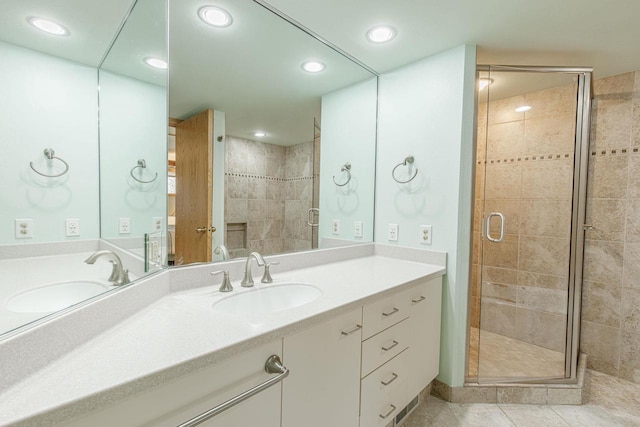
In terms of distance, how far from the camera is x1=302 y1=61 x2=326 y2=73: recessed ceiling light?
1828 mm

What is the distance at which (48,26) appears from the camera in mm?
630

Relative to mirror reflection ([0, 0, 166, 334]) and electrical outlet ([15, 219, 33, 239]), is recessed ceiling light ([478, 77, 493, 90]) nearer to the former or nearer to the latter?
mirror reflection ([0, 0, 166, 334])

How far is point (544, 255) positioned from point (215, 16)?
272 centimetres

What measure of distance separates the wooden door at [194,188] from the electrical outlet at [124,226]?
0.72 feet

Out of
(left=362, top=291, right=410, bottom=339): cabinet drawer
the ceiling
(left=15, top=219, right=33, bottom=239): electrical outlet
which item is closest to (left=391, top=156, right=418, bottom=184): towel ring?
the ceiling

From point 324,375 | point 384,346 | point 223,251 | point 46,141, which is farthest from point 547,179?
point 46,141

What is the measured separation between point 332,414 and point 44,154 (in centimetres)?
119

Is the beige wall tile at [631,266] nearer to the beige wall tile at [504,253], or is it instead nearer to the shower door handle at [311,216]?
the beige wall tile at [504,253]

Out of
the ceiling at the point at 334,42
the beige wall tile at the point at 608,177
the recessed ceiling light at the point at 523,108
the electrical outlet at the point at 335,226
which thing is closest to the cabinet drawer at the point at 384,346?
the electrical outlet at the point at 335,226

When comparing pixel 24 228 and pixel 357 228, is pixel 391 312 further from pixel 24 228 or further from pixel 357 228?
pixel 24 228

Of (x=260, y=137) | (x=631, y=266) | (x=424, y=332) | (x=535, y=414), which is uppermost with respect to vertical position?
(x=260, y=137)

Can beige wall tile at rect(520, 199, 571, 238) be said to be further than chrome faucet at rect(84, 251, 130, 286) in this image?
Yes

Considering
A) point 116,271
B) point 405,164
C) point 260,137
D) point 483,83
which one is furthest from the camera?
point 405,164

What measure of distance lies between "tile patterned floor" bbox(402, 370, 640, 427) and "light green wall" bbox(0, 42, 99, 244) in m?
1.85
